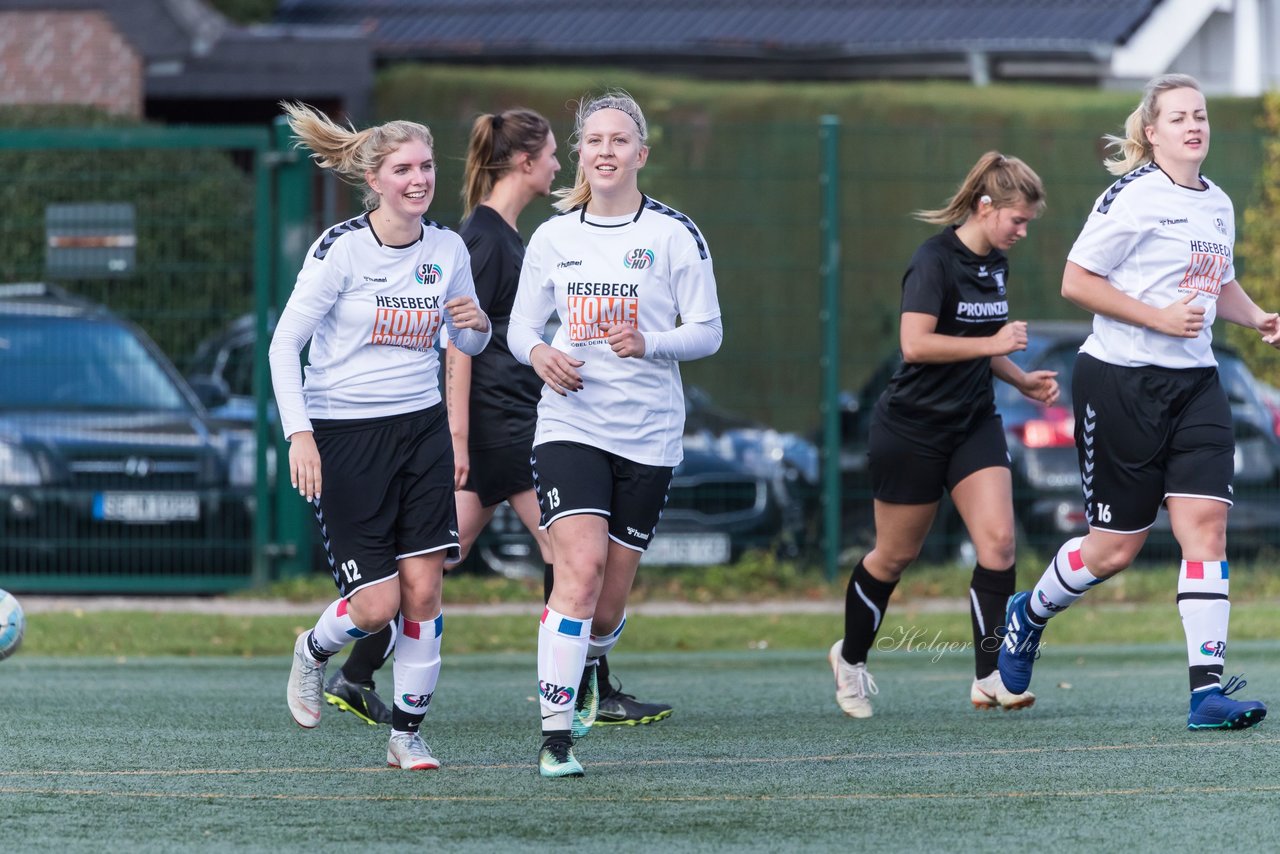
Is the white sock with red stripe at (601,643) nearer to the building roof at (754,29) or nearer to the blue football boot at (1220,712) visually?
the blue football boot at (1220,712)

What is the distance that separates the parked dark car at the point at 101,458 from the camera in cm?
1088

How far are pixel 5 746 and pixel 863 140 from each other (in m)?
6.78

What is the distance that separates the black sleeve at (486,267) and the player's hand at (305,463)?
145 cm

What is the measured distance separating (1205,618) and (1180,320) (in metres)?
0.95

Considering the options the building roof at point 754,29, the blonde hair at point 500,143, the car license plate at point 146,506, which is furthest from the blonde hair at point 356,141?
the building roof at point 754,29

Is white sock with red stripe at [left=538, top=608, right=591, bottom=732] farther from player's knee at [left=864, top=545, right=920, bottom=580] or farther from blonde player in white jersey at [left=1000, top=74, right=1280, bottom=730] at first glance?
blonde player in white jersey at [left=1000, top=74, right=1280, bottom=730]

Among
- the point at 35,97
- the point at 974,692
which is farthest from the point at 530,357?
the point at 35,97

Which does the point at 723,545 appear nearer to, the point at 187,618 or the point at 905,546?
the point at 187,618

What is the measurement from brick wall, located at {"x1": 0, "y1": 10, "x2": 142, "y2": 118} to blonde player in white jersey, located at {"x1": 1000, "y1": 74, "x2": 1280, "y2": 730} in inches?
547

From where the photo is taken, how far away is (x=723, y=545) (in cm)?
1126

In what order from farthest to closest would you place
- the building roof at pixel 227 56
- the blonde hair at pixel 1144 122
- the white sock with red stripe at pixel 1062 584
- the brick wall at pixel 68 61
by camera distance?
the brick wall at pixel 68 61
the building roof at pixel 227 56
the white sock with red stripe at pixel 1062 584
the blonde hair at pixel 1144 122

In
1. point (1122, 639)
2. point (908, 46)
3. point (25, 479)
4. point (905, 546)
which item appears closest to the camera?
point (905, 546)

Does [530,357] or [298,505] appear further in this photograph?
[298,505]

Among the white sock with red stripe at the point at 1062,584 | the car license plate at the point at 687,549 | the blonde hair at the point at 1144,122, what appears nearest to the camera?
the blonde hair at the point at 1144,122
